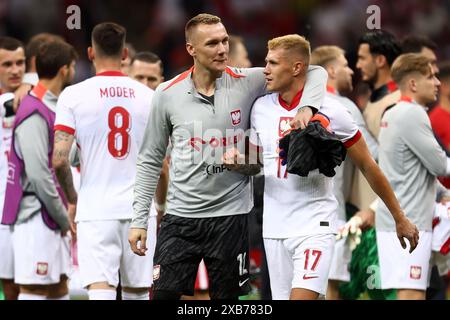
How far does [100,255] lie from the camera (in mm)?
7816

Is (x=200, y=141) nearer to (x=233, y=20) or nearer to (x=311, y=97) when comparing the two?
(x=311, y=97)

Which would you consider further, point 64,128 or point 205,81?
point 64,128

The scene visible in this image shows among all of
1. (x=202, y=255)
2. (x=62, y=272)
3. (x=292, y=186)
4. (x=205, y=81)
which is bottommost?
(x=62, y=272)

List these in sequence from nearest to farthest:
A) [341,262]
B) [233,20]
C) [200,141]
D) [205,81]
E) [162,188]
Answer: [200,141] < [205,81] < [162,188] < [341,262] < [233,20]

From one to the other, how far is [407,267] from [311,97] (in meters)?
2.38

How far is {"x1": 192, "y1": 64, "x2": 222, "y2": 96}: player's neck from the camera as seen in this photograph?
6922mm

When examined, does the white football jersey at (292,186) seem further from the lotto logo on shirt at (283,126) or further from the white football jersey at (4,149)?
the white football jersey at (4,149)

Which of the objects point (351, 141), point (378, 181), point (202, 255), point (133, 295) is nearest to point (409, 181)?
point (378, 181)

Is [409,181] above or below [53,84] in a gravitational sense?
below

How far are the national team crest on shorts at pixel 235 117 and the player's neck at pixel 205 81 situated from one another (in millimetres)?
211

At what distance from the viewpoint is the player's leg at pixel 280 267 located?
6699 mm

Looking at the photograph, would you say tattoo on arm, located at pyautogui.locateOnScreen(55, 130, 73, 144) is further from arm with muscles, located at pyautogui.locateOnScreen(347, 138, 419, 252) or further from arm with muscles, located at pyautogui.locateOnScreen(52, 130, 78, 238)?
arm with muscles, located at pyautogui.locateOnScreen(347, 138, 419, 252)

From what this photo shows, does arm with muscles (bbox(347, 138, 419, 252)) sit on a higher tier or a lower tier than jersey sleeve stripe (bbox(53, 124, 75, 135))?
lower

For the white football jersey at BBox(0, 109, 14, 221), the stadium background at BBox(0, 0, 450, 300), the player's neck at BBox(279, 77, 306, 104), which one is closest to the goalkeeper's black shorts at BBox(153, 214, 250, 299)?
the player's neck at BBox(279, 77, 306, 104)
